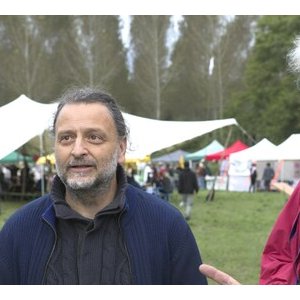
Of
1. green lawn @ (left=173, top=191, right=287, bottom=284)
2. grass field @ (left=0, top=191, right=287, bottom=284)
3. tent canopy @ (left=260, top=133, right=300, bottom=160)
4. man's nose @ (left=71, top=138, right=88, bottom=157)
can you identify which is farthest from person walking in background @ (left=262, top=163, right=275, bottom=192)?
Answer: man's nose @ (left=71, top=138, right=88, bottom=157)

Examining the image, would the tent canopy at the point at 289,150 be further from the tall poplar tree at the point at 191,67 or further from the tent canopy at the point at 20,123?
the tall poplar tree at the point at 191,67

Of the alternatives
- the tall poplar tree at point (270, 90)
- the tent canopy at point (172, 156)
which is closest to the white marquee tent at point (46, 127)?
the tall poplar tree at point (270, 90)

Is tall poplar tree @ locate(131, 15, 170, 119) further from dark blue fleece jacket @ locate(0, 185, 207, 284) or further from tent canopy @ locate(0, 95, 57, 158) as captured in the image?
dark blue fleece jacket @ locate(0, 185, 207, 284)

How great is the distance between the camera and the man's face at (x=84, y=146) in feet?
5.71

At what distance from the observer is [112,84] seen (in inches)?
1825

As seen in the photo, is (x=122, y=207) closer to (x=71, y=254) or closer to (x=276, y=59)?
(x=71, y=254)

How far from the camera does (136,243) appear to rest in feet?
5.73

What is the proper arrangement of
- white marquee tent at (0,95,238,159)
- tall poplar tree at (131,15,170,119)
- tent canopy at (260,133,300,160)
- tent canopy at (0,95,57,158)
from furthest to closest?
tall poplar tree at (131,15,170,119)
tent canopy at (260,133,300,160)
white marquee tent at (0,95,238,159)
tent canopy at (0,95,57,158)

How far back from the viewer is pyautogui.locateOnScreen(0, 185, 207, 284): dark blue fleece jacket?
1.72 metres

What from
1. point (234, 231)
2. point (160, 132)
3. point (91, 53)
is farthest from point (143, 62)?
point (234, 231)

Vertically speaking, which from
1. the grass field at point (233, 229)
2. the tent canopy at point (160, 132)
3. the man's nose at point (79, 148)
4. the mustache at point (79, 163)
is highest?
the tent canopy at point (160, 132)

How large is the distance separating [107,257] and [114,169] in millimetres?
289

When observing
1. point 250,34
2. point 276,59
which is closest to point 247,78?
point 276,59

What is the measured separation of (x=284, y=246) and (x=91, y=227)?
0.74 m
